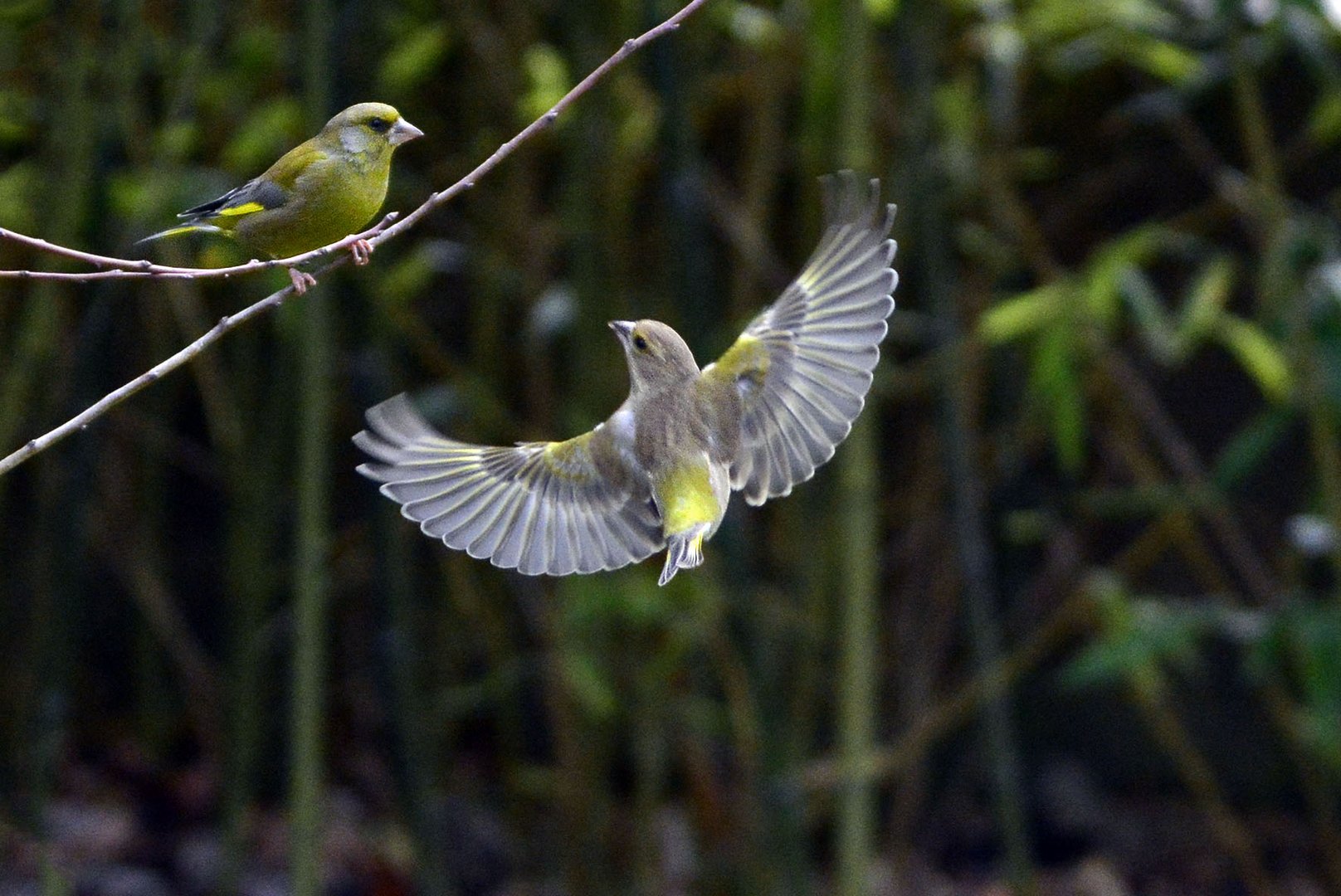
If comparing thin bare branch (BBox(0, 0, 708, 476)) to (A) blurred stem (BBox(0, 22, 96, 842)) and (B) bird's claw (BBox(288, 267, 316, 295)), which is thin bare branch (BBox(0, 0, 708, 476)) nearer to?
(B) bird's claw (BBox(288, 267, 316, 295))

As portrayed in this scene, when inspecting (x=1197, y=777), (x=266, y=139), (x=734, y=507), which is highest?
(x=266, y=139)

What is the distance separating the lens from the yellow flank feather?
1.18 m

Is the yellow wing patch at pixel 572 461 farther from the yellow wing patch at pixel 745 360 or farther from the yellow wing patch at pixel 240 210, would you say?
the yellow wing patch at pixel 240 210

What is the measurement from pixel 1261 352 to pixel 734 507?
42.3 inches

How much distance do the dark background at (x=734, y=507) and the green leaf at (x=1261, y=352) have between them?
1 cm

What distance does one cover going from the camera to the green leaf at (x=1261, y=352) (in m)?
2.74

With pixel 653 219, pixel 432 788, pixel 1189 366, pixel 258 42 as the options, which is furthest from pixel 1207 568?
pixel 258 42

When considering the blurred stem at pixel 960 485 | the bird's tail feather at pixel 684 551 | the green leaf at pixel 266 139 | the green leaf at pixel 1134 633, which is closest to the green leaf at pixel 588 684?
the blurred stem at pixel 960 485

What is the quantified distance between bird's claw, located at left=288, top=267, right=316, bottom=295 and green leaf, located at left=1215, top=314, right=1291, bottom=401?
2189 mm

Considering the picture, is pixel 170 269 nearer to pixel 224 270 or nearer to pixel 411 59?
pixel 224 270

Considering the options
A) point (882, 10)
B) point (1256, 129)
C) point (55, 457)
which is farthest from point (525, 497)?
point (1256, 129)

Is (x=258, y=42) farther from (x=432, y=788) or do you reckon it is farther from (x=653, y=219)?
(x=432, y=788)

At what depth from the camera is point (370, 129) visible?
0.94 m

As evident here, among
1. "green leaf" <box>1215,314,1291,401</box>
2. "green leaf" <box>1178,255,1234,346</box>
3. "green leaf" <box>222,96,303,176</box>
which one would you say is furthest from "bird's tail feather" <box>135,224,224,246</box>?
"green leaf" <box>1215,314,1291,401</box>
